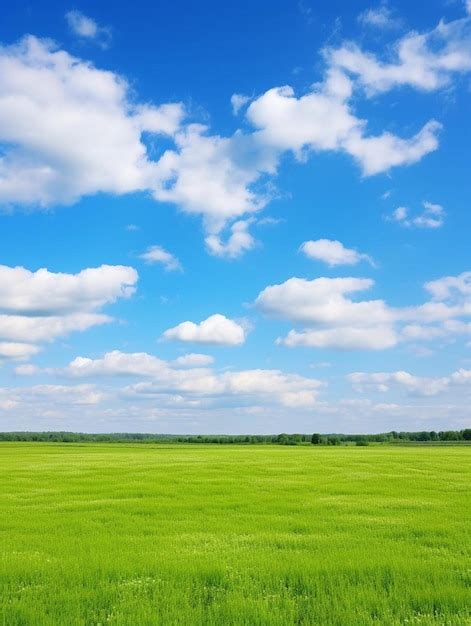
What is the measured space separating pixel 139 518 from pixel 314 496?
359 inches

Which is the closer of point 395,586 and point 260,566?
point 395,586

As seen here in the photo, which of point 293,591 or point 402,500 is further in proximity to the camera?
point 402,500

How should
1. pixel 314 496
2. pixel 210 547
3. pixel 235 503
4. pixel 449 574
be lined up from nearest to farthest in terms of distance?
pixel 449 574 → pixel 210 547 → pixel 235 503 → pixel 314 496

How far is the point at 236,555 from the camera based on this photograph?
551 inches

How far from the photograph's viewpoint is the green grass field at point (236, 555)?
10.0 meters

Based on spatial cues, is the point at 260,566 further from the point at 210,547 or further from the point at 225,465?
the point at 225,465

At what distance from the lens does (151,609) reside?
394 inches

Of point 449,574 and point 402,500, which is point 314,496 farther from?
point 449,574

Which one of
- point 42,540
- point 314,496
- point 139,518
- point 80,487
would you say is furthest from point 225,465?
point 42,540

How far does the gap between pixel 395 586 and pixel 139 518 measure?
37.5 ft

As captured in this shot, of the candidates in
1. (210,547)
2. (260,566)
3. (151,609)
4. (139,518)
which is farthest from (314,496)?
(151,609)

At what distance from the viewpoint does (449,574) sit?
12.2 meters

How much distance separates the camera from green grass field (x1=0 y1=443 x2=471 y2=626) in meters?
10.0

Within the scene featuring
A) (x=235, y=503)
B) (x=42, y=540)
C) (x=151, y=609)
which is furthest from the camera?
(x=235, y=503)
